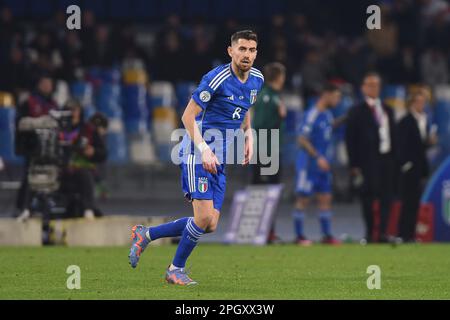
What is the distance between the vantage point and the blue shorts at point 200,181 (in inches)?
520

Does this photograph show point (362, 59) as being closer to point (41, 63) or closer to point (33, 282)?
point (41, 63)

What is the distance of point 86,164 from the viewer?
2028 cm

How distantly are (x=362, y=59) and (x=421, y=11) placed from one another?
2.72 meters

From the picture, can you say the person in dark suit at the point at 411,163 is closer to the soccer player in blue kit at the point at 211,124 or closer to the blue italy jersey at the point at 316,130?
the blue italy jersey at the point at 316,130

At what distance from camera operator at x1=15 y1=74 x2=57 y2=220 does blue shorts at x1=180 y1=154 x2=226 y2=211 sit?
6.79 metres

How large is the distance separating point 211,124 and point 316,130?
709 cm

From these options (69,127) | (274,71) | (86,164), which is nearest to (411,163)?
(274,71)

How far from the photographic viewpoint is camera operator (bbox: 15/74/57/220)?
64.8ft

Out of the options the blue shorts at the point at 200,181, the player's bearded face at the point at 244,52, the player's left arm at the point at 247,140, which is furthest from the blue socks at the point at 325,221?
the player's bearded face at the point at 244,52

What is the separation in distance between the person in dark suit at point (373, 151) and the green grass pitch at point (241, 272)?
0.82 m

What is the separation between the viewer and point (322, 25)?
33.1m

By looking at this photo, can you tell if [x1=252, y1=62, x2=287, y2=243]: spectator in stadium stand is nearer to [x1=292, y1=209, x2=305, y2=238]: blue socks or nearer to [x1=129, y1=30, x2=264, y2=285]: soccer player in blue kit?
[x1=292, y1=209, x2=305, y2=238]: blue socks

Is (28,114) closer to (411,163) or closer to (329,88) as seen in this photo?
(329,88)
